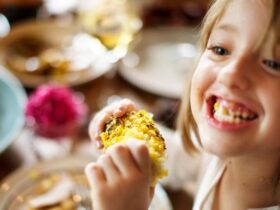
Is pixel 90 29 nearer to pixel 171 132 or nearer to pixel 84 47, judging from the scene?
pixel 84 47

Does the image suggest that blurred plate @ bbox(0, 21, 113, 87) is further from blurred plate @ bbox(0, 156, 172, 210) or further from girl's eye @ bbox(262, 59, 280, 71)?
girl's eye @ bbox(262, 59, 280, 71)

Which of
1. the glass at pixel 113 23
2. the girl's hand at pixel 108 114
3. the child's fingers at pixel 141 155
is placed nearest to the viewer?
the child's fingers at pixel 141 155

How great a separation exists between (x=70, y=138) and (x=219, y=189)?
0.33 m

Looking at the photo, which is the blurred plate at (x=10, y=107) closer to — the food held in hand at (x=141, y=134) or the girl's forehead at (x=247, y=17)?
the food held in hand at (x=141, y=134)

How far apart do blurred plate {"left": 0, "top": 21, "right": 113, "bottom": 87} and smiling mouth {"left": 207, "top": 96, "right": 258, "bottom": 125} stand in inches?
20.2

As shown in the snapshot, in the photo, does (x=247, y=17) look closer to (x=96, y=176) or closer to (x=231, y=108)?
(x=231, y=108)

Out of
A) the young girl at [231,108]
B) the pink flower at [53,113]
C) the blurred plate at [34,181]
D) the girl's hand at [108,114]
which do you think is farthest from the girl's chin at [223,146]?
the pink flower at [53,113]

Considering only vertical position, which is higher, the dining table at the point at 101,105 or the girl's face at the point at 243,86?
the girl's face at the point at 243,86

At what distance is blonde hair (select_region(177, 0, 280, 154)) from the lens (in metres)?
0.49

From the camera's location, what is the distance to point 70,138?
35.5 inches

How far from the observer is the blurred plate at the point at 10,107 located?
856 mm

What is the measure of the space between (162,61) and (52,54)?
0.82 feet

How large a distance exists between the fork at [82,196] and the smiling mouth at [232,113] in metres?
0.30

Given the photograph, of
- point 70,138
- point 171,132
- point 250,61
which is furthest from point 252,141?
point 70,138
